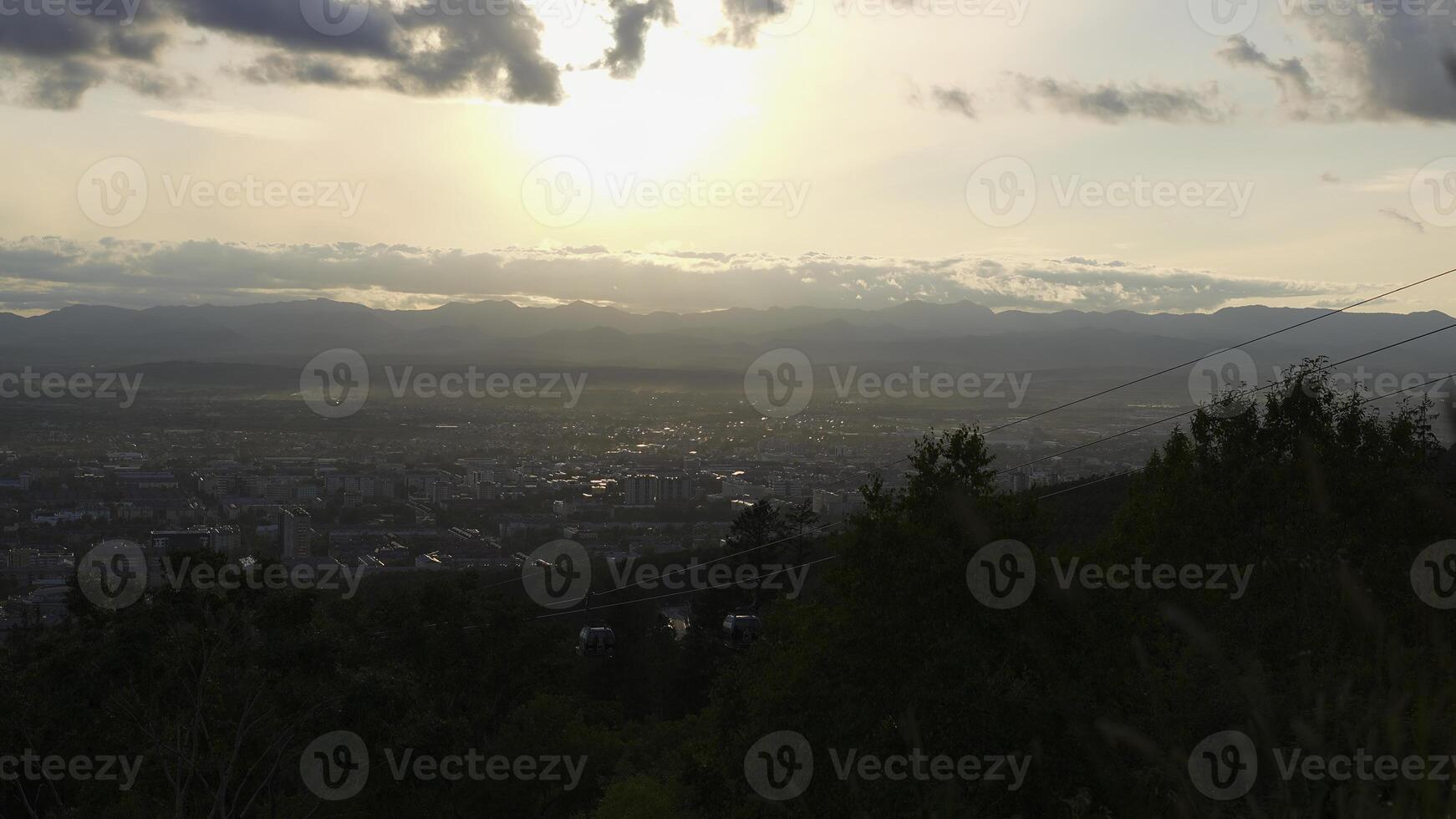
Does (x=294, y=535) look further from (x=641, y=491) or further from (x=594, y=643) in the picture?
(x=594, y=643)

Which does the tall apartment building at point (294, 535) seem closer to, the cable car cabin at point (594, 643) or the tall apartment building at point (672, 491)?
the tall apartment building at point (672, 491)

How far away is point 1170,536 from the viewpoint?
20.3m

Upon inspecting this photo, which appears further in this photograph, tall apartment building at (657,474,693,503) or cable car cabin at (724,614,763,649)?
tall apartment building at (657,474,693,503)

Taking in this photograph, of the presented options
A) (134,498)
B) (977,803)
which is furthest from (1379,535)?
Result: (134,498)

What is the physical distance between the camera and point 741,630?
24.7 m

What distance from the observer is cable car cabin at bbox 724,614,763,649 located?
24516mm

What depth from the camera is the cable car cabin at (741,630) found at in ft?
80.4

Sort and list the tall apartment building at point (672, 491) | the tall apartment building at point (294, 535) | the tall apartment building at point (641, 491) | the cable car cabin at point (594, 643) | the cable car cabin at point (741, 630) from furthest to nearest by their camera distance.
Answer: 1. the tall apartment building at point (641, 491)
2. the tall apartment building at point (672, 491)
3. the tall apartment building at point (294, 535)
4. the cable car cabin at point (594, 643)
5. the cable car cabin at point (741, 630)

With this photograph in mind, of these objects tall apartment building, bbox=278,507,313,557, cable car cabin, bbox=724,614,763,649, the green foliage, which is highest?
the green foliage

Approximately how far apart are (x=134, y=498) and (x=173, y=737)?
53.7m

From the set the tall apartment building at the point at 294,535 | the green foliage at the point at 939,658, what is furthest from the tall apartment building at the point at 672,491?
the green foliage at the point at 939,658

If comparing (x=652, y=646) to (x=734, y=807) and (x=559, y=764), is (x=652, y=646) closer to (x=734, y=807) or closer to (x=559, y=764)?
(x=559, y=764)

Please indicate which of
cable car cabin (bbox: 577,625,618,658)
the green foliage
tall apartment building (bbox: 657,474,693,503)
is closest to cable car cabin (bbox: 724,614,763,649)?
cable car cabin (bbox: 577,625,618,658)

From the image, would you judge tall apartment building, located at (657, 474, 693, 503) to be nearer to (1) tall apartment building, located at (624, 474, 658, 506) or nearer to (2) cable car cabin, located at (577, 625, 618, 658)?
(1) tall apartment building, located at (624, 474, 658, 506)
